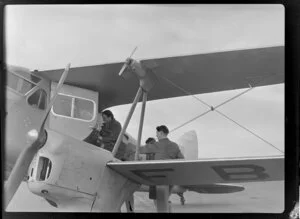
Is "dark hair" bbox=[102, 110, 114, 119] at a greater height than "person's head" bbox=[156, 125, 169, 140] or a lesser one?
greater

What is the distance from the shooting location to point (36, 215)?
1.65 meters

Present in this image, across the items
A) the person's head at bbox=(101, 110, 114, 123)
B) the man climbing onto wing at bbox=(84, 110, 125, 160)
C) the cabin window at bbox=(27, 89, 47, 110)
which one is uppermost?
the cabin window at bbox=(27, 89, 47, 110)

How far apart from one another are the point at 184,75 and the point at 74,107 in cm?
73

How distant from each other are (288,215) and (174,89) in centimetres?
104

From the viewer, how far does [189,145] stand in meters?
2.24

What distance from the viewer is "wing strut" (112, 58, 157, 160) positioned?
7.30 ft

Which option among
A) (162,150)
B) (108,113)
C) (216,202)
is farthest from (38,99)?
(216,202)

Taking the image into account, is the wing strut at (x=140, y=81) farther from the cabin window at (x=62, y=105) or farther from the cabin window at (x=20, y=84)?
the cabin window at (x=20, y=84)

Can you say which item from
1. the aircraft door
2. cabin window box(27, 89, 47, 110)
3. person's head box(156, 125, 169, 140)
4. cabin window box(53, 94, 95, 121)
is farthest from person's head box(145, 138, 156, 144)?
cabin window box(27, 89, 47, 110)

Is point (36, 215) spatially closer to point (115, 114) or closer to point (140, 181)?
point (115, 114)

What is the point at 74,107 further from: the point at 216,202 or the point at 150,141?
the point at 216,202

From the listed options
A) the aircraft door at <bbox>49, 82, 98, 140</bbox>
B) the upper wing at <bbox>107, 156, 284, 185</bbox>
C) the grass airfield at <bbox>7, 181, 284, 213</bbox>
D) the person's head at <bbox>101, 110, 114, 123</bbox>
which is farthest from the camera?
the aircraft door at <bbox>49, 82, 98, 140</bbox>

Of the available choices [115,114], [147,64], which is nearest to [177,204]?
[115,114]

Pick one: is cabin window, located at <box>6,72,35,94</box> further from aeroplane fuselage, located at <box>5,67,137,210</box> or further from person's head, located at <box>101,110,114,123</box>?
person's head, located at <box>101,110,114,123</box>
